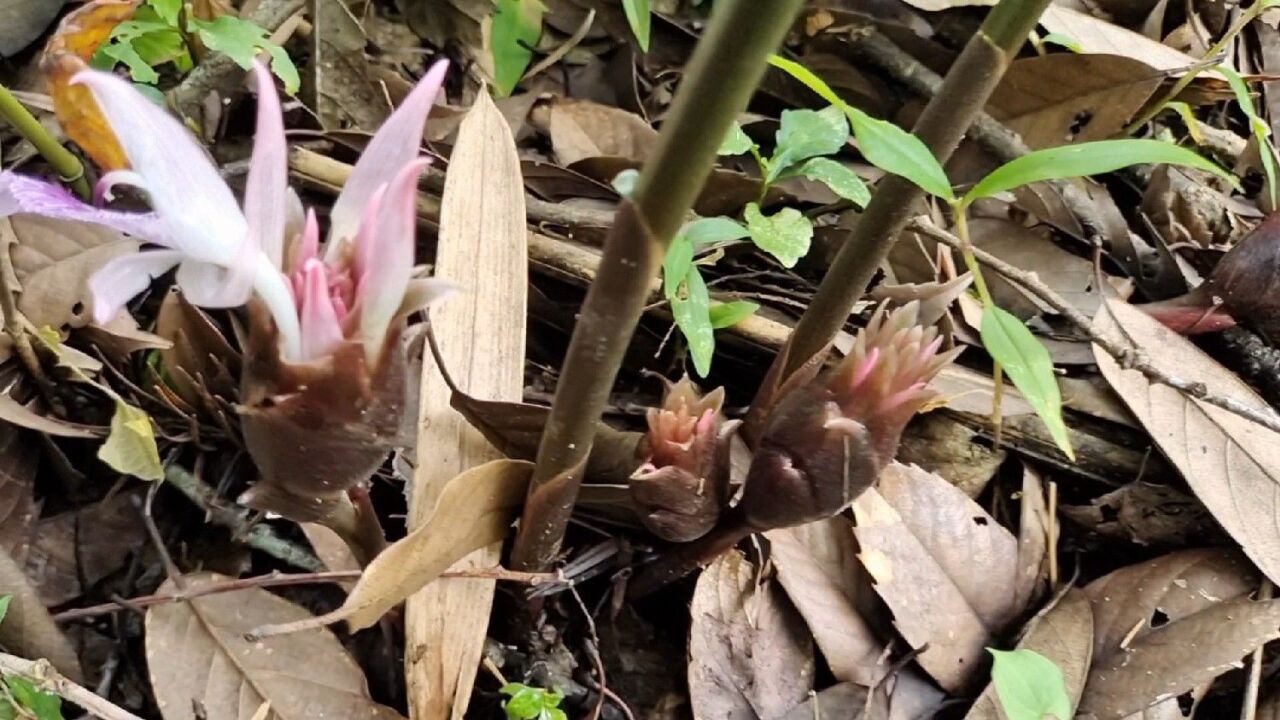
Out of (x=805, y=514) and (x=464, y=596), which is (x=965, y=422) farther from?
(x=464, y=596)

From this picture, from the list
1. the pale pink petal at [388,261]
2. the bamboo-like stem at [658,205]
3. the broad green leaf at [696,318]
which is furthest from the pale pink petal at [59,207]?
the broad green leaf at [696,318]

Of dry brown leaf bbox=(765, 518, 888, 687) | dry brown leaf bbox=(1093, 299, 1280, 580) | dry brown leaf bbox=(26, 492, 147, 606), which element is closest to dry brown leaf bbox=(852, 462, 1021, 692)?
dry brown leaf bbox=(765, 518, 888, 687)

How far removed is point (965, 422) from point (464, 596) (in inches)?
21.4

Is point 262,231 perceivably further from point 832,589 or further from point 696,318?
point 832,589

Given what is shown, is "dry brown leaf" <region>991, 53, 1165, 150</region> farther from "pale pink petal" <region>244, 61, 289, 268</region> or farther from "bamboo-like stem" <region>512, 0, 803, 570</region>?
"pale pink petal" <region>244, 61, 289, 268</region>

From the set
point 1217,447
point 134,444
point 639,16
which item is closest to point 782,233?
point 639,16

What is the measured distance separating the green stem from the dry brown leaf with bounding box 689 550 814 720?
0.65 metres

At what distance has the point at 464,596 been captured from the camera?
2.87 ft

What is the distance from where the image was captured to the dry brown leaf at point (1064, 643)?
948 millimetres

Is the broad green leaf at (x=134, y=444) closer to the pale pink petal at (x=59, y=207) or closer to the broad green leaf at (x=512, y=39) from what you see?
the pale pink petal at (x=59, y=207)

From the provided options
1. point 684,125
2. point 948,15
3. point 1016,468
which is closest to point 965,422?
point 1016,468

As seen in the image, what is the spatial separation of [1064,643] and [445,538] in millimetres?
593

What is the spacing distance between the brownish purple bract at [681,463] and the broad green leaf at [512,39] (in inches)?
24.5

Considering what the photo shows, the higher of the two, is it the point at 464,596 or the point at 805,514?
the point at 805,514
